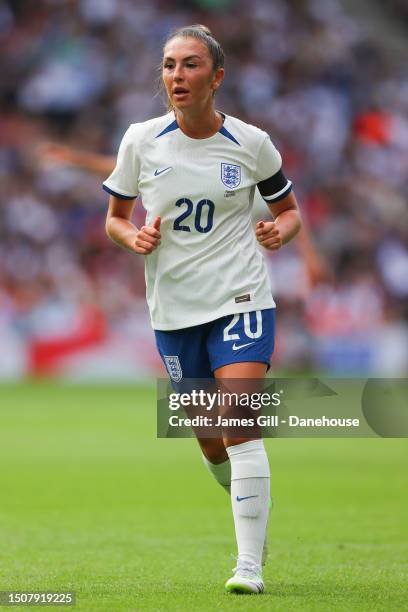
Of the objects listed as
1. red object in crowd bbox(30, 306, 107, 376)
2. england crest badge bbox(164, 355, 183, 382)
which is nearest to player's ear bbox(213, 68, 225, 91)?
england crest badge bbox(164, 355, 183, 382)

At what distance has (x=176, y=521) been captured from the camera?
786cm

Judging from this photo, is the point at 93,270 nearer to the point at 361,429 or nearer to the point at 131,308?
the point at 131,308

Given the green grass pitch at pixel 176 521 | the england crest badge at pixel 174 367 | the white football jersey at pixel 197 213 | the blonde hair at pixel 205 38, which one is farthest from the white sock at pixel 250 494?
the blonde hair at pixel 205 38

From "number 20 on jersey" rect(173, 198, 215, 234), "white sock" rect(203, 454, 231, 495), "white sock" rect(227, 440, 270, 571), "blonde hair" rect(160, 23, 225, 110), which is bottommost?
"white sock" rect(227, 440, 270, 571)

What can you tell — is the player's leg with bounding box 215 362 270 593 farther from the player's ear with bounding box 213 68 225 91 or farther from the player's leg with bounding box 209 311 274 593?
the player's ear with bounding box 213 68 225 91

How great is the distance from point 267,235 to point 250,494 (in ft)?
3.71

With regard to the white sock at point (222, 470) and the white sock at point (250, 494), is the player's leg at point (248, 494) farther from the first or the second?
the white sock at point (222, 470)

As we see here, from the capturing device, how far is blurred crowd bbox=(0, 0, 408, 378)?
20625mm

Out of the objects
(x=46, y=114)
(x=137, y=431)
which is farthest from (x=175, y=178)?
(x=46, y=114)

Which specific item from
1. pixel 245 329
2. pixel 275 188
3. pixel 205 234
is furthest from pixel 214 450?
pixel 275 188

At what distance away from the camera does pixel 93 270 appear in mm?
22359

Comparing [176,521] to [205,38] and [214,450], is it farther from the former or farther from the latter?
[205,38]

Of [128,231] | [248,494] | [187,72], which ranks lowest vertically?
[248,494]

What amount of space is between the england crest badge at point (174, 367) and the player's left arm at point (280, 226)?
700 mm
